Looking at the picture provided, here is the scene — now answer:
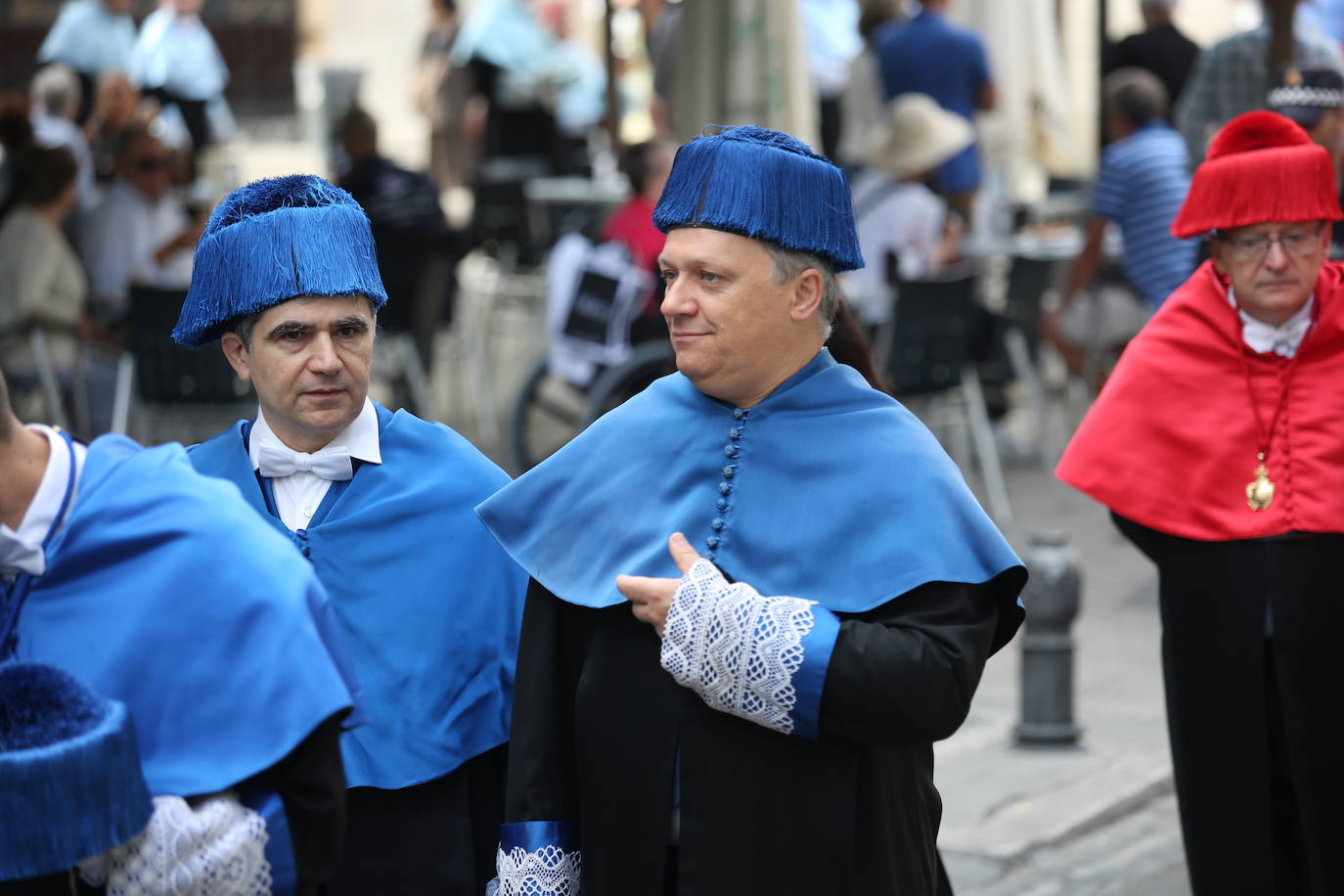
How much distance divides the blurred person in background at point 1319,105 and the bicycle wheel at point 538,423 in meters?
3.79

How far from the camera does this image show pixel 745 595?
2934mm

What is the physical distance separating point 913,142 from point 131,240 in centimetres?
402

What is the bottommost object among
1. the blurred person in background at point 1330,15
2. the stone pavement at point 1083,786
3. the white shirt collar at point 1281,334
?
the stone pavement at point 1083,786

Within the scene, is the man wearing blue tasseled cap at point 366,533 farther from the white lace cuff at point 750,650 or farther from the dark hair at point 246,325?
the white lace cuff at point 750,650

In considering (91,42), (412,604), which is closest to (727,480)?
(412,604)

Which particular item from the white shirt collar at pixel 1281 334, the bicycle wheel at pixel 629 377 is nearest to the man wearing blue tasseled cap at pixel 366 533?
the white shirt collar at pixel 1281 334

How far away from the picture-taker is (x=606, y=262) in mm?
9148

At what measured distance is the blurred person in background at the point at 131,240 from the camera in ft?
34.1

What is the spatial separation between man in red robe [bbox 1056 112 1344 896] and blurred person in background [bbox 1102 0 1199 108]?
9.40 meters

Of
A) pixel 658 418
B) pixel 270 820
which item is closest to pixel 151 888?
pixel 270 820

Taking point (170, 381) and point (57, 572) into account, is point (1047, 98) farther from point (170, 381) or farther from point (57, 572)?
point (57, 572)

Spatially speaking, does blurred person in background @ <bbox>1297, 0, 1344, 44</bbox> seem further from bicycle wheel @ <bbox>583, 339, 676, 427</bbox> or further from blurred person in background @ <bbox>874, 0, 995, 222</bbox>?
bicycle wheel @ <bbox>583, 339, 676, 427</bbox>

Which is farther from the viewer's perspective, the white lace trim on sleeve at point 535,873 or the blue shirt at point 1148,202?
the blue shirt at point 1148,202

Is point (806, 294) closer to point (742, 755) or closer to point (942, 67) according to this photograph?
point (742, 755)
